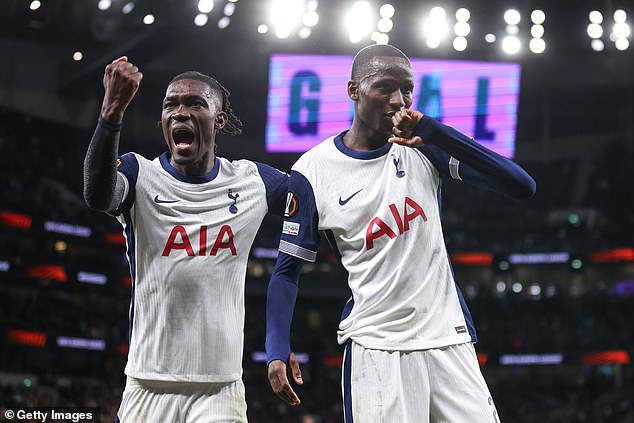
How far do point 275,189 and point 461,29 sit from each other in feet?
57.2

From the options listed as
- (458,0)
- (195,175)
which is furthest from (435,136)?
(458,0)

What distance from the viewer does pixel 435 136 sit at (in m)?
3.77

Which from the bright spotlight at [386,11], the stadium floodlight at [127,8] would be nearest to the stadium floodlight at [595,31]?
the bright spotlight at [386,11]

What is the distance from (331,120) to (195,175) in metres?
21.1

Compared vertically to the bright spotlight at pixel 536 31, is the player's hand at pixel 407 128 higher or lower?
lower

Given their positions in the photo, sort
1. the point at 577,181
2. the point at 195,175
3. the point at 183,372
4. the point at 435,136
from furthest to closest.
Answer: the point at 577,181 → the point at 195,175 → the point at 183,372 → the point at 435,136

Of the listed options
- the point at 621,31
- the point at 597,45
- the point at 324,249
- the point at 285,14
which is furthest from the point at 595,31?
the point at 324,249

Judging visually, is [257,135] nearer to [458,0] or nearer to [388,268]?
[458,0]

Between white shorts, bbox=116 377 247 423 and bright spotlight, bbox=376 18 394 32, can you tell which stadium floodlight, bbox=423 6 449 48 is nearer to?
bright spotlight, bbox=376 18 394 32

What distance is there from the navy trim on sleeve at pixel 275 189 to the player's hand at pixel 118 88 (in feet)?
3.70

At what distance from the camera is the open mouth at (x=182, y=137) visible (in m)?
4.68

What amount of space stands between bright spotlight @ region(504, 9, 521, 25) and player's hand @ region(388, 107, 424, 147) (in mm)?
17616

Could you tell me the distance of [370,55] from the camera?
14.1ft

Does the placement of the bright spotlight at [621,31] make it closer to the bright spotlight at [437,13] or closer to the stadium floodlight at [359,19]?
the bright spotlight at [437,13]
